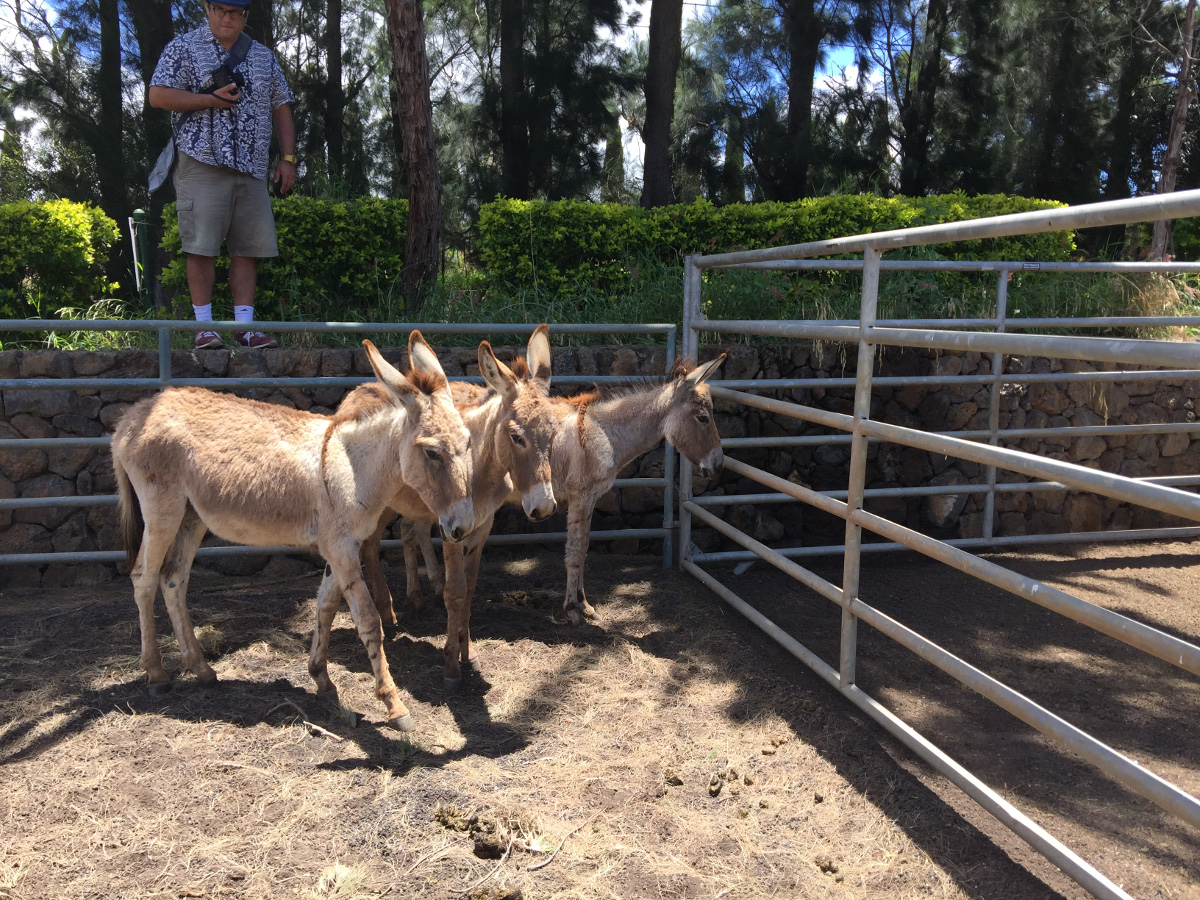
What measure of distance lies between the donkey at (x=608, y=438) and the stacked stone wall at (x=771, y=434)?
37.7 inches

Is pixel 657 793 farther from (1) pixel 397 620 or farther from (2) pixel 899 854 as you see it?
(1) pixel 397 620

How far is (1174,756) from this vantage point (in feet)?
12.6

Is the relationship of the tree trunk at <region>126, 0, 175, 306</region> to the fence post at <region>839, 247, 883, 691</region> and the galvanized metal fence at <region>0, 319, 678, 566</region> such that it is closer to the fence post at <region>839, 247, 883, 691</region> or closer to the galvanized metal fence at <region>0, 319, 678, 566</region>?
the galvanized metal fence at <region>0, 319, 678, 566</region>

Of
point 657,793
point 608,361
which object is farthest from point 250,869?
point 608,361

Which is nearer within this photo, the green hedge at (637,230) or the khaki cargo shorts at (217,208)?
the khaki cargo shorts at (217,208)

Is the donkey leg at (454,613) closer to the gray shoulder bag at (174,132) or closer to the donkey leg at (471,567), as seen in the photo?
the donkey leg at (471,567)

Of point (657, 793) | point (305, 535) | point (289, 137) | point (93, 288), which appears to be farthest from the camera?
point (93, 288)

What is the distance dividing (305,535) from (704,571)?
9.52 feet

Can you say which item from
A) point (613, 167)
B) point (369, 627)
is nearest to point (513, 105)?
point (613, 167)

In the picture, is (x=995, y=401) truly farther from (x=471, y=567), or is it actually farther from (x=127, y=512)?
(x=127, y=512)

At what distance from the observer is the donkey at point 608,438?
5.30 m

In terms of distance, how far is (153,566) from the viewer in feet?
13.7

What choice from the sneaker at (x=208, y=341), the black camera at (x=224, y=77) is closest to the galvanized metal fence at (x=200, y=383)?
the sneaker at (x=208, y=341)

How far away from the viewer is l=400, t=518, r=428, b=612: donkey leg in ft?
17.3
